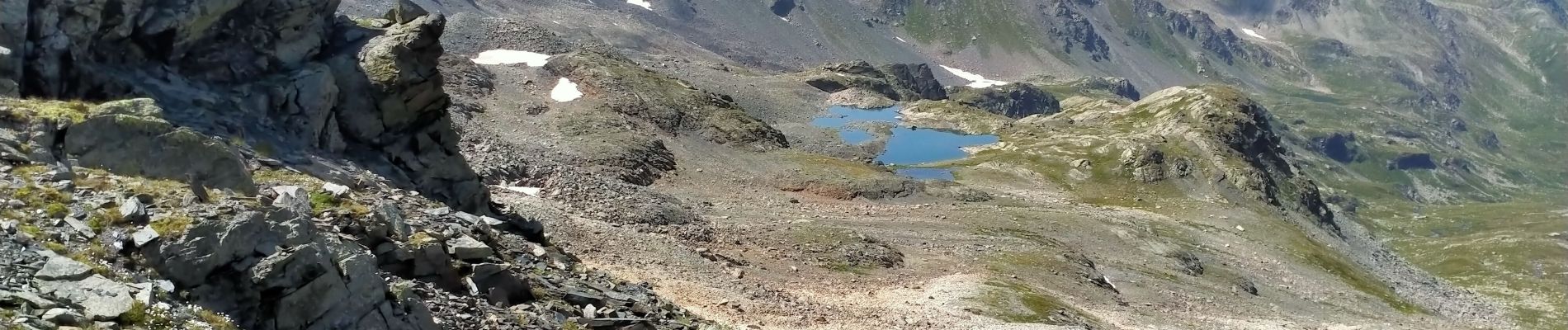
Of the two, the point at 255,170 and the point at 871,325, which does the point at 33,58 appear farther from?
the point at 871,325

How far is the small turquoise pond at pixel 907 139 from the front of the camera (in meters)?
130

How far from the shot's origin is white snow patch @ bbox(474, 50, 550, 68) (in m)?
102

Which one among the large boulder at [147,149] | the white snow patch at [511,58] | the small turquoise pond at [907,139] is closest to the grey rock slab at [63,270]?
the large boulder at [147,149]

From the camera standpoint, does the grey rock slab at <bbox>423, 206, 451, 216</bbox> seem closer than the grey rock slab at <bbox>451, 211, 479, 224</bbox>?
Yes

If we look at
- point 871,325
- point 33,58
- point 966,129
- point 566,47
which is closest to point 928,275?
point 871,325

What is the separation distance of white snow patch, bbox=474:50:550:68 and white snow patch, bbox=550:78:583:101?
23.0 ft

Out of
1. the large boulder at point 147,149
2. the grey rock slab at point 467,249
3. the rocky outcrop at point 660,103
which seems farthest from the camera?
the rocky outcrop at point 660,103

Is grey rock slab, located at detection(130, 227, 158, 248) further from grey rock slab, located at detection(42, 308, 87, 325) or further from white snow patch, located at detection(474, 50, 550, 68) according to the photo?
white snow patch, located at detection(474, 50, 550, 68)

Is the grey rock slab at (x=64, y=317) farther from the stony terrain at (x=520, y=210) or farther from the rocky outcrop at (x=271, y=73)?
A: the rocky outcrop at (x=271, y=73)

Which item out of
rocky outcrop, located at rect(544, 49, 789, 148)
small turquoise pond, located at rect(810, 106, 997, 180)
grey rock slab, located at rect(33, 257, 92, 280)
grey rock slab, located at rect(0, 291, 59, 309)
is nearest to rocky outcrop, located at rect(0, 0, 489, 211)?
grey rock slab, located at rect(33, 257, 92, 280)

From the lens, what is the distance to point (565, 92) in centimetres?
9169

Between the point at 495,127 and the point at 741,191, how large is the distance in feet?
60.1

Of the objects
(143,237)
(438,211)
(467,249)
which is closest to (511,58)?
(438,211)

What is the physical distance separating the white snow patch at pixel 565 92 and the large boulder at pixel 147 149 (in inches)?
2562
